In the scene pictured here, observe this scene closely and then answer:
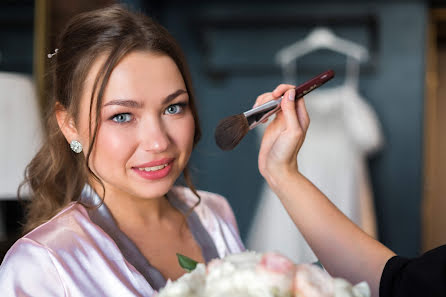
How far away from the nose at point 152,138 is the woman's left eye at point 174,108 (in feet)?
0.18

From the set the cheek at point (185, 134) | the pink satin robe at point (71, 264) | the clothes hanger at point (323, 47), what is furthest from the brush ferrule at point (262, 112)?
the clothes hanger at point (323, 47)

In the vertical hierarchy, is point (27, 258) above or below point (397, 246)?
above

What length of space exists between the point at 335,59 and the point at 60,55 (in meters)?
2.08

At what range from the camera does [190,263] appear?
60 centimetres

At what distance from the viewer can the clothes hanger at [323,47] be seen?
2.79 m

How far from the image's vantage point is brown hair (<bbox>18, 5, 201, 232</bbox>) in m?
0.90

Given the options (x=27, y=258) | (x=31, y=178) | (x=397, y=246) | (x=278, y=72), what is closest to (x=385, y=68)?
(x=278, y=72)

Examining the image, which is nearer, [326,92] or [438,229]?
[326,92]

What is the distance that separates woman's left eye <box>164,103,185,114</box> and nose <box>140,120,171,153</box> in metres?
0.05

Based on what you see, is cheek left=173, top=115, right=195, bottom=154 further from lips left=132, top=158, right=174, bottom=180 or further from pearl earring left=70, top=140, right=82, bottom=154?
pearl earring left=70, top=140, right=82, bottom=154

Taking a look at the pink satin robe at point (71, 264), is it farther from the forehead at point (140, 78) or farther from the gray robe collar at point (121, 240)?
the forehead at point (140, 78)

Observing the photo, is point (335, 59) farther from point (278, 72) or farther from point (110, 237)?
point (110, 237)

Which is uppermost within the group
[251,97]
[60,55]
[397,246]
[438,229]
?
[60,55]

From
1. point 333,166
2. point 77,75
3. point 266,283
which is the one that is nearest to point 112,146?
point 77,75
